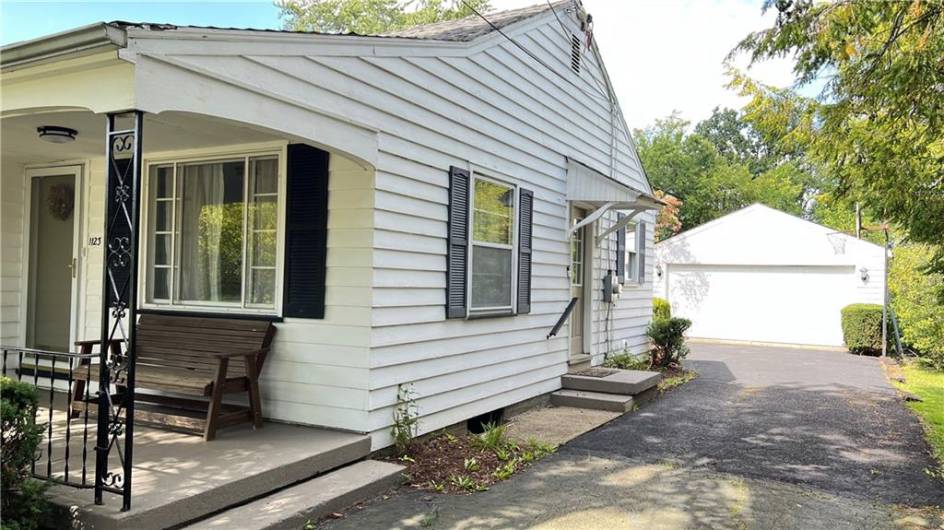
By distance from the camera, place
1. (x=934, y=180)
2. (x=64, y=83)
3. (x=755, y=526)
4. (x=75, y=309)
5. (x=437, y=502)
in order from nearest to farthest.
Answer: (x=64, y=83) < (x=755, y=526) < (x=437, y=502) < (x=934, y=180) < (x=75, y=309)

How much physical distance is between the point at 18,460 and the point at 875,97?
6.28 metres

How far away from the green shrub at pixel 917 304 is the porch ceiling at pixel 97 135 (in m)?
11.9

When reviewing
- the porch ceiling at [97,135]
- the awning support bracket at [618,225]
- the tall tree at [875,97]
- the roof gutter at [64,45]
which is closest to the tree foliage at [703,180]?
the awning support bracket at [618,225]

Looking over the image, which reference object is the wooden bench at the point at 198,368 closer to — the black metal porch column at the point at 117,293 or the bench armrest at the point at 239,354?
the bench armrest at the point at 239,354

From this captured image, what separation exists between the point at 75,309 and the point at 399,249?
11.8 ft

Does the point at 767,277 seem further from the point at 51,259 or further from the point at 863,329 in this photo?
the point at 51,259

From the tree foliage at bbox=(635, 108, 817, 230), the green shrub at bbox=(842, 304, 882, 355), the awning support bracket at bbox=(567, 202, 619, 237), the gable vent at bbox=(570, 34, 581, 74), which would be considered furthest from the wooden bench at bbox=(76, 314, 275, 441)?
the tree foliage at bbox=(635, 108, 817, 230)

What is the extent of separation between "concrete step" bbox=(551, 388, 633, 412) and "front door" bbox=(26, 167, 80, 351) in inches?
213

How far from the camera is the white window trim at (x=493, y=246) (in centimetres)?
629

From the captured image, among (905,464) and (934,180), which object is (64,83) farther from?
(905,464)

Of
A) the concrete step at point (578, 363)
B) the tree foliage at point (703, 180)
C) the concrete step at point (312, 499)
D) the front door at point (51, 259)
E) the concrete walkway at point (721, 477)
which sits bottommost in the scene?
the concrete walkway at point (721, 477)

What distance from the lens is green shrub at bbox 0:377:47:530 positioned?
3141 mm

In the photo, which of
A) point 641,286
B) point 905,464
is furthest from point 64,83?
point 641,286

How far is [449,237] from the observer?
6.03 m
